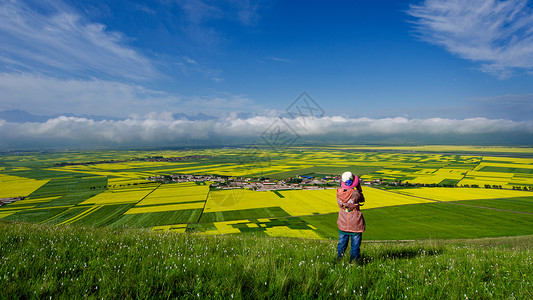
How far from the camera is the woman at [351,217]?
16.1ft

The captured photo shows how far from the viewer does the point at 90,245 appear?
16.1 feet

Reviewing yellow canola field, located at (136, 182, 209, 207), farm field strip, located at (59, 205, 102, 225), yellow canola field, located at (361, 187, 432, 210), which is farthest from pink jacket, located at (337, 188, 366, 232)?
yellow canola field, located at (136, 182, 209, 207)

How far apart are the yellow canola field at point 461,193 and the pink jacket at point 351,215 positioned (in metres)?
54.1

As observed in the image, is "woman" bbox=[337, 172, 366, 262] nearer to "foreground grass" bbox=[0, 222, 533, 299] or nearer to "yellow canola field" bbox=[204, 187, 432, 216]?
"foreground grass" bbox=[0, 222, 533, 299]

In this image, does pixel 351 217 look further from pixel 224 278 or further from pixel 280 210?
pixel 280 210

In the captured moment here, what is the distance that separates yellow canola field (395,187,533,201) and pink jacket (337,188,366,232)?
54.1 m

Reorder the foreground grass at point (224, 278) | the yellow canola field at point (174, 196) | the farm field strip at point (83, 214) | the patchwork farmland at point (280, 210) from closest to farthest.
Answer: the foreground grass at point (224, 278) < the patchwork farmland at point (280, 210) < the farm field strip at point (83, 214) < the yellow canola field at point (174, 196)

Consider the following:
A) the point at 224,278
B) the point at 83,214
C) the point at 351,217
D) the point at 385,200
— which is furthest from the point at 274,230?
the point at 83,214

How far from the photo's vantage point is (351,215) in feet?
16.8

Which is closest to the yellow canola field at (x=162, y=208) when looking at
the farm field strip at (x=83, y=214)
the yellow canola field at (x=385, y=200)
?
the farm field strip at (x=83, y=214)

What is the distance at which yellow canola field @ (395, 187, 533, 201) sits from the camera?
46969 millimetres

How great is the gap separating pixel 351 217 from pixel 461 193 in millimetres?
64946

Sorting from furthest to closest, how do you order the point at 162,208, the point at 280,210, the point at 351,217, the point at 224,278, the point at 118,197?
the point at 118,197, the point at 162,208, the point at 280,210, the point at 351,217, the point at 224,278

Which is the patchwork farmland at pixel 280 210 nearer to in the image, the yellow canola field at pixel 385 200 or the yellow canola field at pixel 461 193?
the yellow canola field at pixel 461 193
